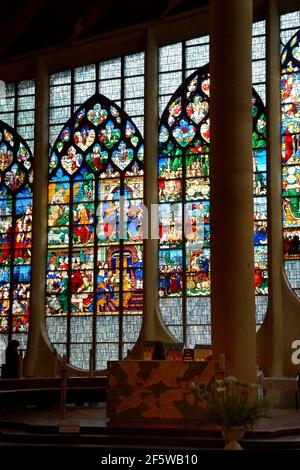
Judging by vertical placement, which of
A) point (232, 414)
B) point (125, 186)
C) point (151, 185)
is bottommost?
point (232, 414)

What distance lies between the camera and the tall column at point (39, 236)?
19531 mm

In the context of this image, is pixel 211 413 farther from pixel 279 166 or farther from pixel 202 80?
pixel 202 80

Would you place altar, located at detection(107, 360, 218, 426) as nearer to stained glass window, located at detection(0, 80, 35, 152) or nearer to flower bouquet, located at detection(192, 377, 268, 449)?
flower bouquet, located at detection(192, 377, 268, 449)

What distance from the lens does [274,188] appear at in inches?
689

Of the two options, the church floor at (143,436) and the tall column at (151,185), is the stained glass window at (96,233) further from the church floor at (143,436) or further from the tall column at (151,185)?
the church floor at (143,436)

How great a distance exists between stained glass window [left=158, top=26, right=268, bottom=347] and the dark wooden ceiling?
3.41 ft

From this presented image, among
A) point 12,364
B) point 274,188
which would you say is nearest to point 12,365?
point 12,364

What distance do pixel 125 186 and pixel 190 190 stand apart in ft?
5.53

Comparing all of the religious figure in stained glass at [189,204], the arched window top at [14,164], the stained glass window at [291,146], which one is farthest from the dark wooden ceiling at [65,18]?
the stained glass window at [291,146]

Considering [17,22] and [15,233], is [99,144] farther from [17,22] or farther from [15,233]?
[17,22]

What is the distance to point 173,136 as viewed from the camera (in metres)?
19.7

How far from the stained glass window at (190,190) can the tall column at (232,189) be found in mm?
5565
